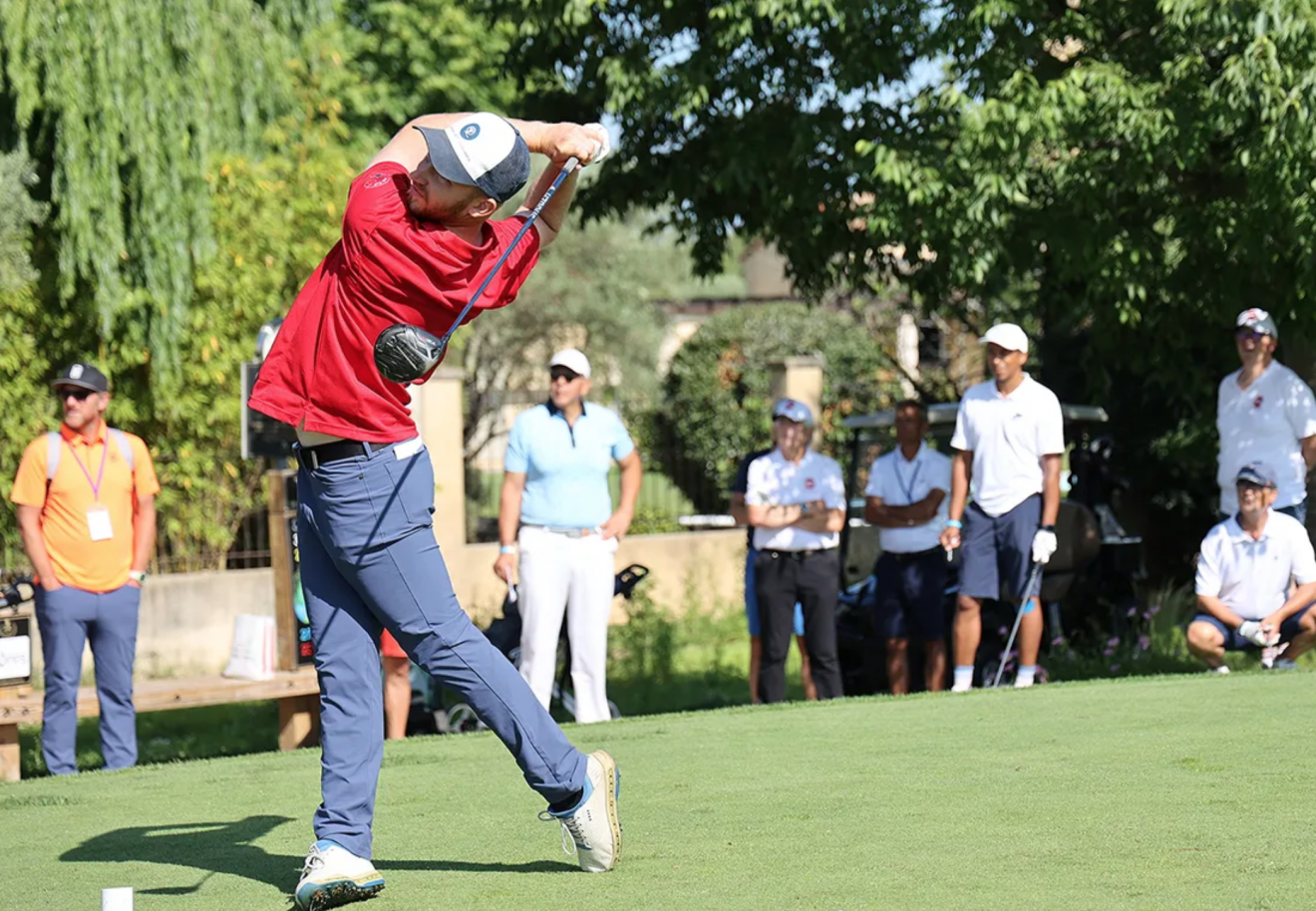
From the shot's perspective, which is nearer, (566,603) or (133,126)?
(566,603)

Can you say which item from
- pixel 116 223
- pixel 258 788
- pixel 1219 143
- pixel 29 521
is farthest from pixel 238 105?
pixel 258 788

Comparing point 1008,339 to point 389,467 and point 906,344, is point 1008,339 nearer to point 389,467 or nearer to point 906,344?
point 389,467

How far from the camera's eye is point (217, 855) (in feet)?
16.8

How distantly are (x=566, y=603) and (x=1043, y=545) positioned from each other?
2606 mm

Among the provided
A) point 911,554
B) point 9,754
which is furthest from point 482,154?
point 911,554

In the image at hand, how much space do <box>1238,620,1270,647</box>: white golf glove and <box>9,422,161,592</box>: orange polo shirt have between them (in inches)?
236

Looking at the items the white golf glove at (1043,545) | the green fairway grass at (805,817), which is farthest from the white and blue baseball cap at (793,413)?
the green fairway grass at (805,817)

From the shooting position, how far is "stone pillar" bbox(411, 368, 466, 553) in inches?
632

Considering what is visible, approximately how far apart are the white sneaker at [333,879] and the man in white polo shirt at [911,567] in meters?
6.65

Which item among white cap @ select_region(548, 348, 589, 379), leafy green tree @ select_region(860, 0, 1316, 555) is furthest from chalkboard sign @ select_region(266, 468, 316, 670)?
leafy green tree @ select_region(860, 0, 1316, 555)

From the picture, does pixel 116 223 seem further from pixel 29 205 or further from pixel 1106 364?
pixel 1106 364

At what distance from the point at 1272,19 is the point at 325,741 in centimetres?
715

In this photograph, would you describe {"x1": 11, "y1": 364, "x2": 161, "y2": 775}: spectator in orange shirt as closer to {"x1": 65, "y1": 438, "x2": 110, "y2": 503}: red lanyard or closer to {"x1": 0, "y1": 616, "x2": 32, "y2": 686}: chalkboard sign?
{"x1": 65, "y1": 438, "x2": 110, "y2": 503}: red lanyard

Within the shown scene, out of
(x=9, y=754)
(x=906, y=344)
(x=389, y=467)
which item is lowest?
(x=9, y=754)
